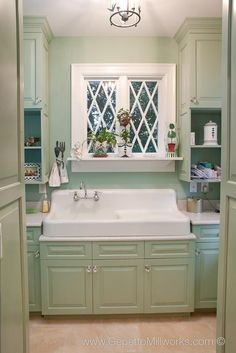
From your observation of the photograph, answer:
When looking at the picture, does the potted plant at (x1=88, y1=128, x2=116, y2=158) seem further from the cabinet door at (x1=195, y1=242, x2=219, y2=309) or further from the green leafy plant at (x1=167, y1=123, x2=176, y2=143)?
the cabinet door at (x1=195, y1=242, x2=219, y2=309)

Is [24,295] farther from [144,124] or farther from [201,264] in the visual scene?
[144,124]

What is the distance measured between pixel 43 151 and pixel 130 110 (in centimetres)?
101

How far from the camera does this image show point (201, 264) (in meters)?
2.46

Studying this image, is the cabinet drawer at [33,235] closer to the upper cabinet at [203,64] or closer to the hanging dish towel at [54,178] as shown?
the hanging dish towel at [54,178]

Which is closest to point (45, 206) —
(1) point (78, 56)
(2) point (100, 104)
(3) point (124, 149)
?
(3) point (124, 149)

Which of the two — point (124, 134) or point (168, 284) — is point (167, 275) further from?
point (124, 134)

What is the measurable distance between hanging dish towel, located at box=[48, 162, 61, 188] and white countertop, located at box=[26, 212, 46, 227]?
0.31 meters

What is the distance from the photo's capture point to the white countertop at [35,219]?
2.40 meters

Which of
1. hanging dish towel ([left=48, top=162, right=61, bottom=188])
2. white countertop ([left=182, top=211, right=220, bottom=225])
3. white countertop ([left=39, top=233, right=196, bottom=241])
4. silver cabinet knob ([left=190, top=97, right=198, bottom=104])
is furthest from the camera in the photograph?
hanging dish towel ([left=48, top=162, right=61, bottom=188])

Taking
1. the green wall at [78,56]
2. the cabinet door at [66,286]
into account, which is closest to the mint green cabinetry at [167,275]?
the cabinet door at [66,286]

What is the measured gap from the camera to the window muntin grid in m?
2.92

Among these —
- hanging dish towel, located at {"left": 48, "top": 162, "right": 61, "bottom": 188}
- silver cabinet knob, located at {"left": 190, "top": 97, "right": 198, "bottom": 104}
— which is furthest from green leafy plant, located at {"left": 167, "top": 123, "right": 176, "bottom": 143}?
hanging dish towel, located at {"left": 48, "top": 162, "right": 61, "bottom": 188}

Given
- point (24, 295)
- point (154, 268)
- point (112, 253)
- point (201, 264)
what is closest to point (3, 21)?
point (24, 295)

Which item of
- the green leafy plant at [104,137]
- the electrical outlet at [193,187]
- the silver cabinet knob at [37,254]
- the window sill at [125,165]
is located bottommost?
the silver cabinet knob at [37,254]
